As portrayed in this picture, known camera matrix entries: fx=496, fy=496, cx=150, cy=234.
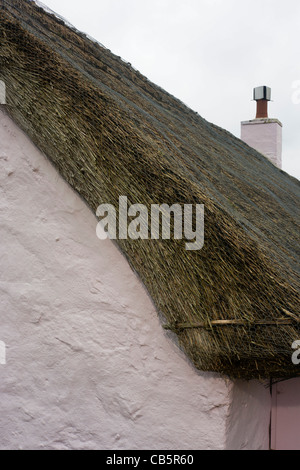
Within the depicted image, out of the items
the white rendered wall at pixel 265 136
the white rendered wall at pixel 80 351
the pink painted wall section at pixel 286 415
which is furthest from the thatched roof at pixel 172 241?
the white rendered wall at pixel 265 136

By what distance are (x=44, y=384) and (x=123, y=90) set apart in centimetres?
215

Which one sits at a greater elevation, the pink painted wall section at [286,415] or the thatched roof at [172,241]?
the thatched roof at [172,241]

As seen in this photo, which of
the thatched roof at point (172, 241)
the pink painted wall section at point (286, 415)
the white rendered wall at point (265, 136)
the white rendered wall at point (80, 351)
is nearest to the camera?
the thatched roof at point (172, 241)

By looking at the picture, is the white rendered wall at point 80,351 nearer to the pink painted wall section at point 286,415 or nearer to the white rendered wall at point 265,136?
the pink painted wall section at point 286,415

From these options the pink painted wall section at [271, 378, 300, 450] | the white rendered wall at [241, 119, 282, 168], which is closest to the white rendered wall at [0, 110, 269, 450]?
the pink painted wall section at [271, 378, 300, 450]

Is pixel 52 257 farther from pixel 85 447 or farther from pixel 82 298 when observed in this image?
pixel 85 447

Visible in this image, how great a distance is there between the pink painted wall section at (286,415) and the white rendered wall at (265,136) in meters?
6.26

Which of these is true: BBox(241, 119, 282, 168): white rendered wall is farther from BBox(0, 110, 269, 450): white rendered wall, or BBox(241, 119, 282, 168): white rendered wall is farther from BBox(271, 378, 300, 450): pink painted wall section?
BBox(0, 110, 269, 450): white rendered wall

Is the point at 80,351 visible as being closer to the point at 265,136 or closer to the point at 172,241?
the point at 172,241

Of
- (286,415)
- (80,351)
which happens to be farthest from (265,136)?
(80,351)

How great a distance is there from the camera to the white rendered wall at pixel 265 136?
28.1 feet

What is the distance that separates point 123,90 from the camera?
363 cm

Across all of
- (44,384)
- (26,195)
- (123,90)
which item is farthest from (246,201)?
(44,384)

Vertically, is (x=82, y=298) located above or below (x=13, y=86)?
below
